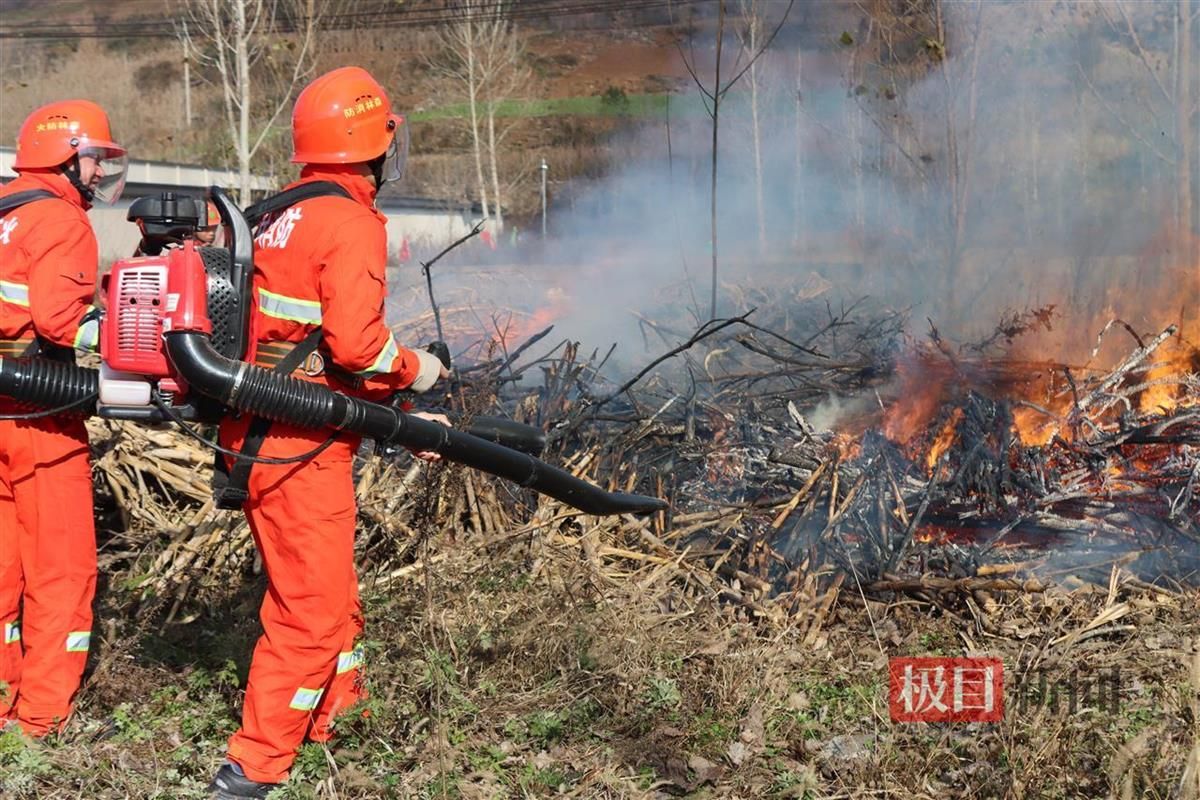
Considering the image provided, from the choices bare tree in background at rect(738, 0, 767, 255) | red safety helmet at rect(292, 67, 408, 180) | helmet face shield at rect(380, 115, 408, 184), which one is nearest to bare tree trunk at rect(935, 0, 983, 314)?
bare tree in background at rect(738, 0, 767, 255)

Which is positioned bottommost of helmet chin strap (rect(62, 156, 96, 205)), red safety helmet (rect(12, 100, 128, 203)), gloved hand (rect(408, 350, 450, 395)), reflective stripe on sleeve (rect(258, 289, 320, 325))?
gloved hand (rect(408, 350, 450, 395))

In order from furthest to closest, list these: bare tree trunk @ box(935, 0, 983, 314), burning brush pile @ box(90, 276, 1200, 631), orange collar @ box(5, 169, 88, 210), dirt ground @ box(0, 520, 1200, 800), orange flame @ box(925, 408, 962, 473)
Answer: bare tree trunk @ box(935, 0, 983, 314), orange flame @ box(925, 408, 962, 473), burning brush pile @ box(90, 276, 1200, 631), orange collar @ box(5, 169, 88, 210), dirt ground @ box(0, 520, 1200, 800)

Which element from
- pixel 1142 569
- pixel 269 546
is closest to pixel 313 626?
pixel 269 546

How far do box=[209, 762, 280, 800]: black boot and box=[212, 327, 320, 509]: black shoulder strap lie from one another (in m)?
0.80

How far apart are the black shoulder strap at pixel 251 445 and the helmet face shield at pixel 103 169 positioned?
4.52ft

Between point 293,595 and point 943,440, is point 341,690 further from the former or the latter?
point 943,440

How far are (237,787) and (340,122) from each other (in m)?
2.00

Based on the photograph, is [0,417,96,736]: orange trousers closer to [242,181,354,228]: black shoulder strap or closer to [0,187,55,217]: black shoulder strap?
[0,187,55,217]: black shoulder strap

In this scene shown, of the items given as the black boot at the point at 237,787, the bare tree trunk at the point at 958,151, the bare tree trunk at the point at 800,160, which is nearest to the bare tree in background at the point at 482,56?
the bare tree trunk at the point at 800,160

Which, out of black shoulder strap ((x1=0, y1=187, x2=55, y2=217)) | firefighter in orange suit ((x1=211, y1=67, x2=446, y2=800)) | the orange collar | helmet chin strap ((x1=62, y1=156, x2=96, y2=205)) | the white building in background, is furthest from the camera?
the white building in background

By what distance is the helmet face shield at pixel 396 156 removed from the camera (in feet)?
11.8

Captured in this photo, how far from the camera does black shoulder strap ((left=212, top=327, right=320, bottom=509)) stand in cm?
336

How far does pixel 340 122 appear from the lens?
11.4 ft

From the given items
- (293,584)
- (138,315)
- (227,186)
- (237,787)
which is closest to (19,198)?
(138,315)
